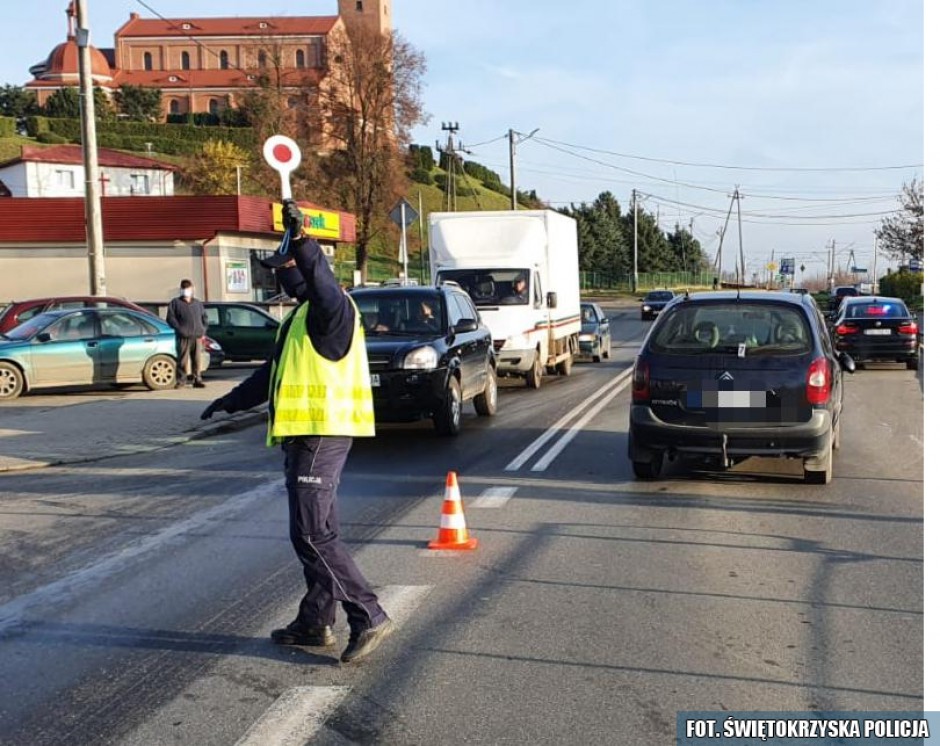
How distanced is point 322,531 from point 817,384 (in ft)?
17.7

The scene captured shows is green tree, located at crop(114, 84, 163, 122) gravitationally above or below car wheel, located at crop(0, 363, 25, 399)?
above

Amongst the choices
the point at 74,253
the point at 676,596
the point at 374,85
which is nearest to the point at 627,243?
the point at 374,85

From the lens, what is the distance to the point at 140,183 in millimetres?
70812

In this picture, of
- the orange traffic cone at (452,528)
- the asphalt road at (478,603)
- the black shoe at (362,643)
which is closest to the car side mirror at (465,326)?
the asphalt road at (478,603)

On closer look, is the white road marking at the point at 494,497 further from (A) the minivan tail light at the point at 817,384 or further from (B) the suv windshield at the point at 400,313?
(B) the suv windshield at the point at 400,313

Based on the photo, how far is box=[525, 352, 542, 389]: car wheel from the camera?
1925 cm

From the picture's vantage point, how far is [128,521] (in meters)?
8.34

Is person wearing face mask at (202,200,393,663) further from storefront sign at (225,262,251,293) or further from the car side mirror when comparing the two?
storefront sign at (225,262,251,293)

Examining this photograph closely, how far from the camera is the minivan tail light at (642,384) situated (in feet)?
30.8

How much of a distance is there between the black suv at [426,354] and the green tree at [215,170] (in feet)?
187

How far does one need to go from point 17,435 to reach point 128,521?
5.72 meters

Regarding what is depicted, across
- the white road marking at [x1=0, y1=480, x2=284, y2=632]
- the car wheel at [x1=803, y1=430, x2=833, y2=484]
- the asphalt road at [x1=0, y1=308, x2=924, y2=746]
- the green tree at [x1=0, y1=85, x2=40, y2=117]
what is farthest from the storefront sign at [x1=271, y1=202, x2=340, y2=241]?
the green tree at [x1=0, y1=85, x2=40, y2=117]

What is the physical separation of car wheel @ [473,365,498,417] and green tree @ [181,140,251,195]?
56481mm

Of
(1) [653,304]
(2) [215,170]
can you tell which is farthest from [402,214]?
(2) [215,170]
